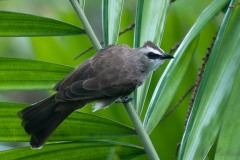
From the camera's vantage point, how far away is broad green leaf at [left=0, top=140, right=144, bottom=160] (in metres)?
1.78

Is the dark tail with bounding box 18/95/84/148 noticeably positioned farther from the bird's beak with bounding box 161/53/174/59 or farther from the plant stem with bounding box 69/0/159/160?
the bird's beak with bounding box 161/53/174/59

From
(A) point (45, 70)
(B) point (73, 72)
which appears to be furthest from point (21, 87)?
(B) point (73, 72)

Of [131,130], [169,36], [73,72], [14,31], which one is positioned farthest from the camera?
[169,36]

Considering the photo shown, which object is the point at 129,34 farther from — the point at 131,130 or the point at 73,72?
the point at 131,130

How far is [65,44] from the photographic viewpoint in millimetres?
2557

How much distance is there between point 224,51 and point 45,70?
0.55 meters

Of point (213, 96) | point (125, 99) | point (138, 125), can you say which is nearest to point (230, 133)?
point (213, 96)

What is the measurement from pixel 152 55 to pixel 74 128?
51 centimetres

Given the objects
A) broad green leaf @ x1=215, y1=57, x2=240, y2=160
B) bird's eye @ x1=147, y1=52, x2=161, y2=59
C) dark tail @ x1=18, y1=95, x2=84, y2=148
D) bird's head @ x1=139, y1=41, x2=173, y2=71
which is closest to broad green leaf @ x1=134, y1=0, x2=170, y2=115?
bird's head @ x1=139, y1=41, x2=173, y2=71

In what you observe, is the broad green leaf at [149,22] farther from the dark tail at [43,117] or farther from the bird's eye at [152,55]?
the dark tail at [43,117]

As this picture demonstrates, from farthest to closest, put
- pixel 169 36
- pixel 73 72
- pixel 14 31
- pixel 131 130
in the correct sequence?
pixel 169 36, pixel 73 72, pixel 14 31, pixel 131 130

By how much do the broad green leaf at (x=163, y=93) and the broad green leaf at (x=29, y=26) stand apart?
293 millimetres

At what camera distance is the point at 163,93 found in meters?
1.87

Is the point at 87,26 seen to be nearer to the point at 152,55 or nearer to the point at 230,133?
the point at 152,55
